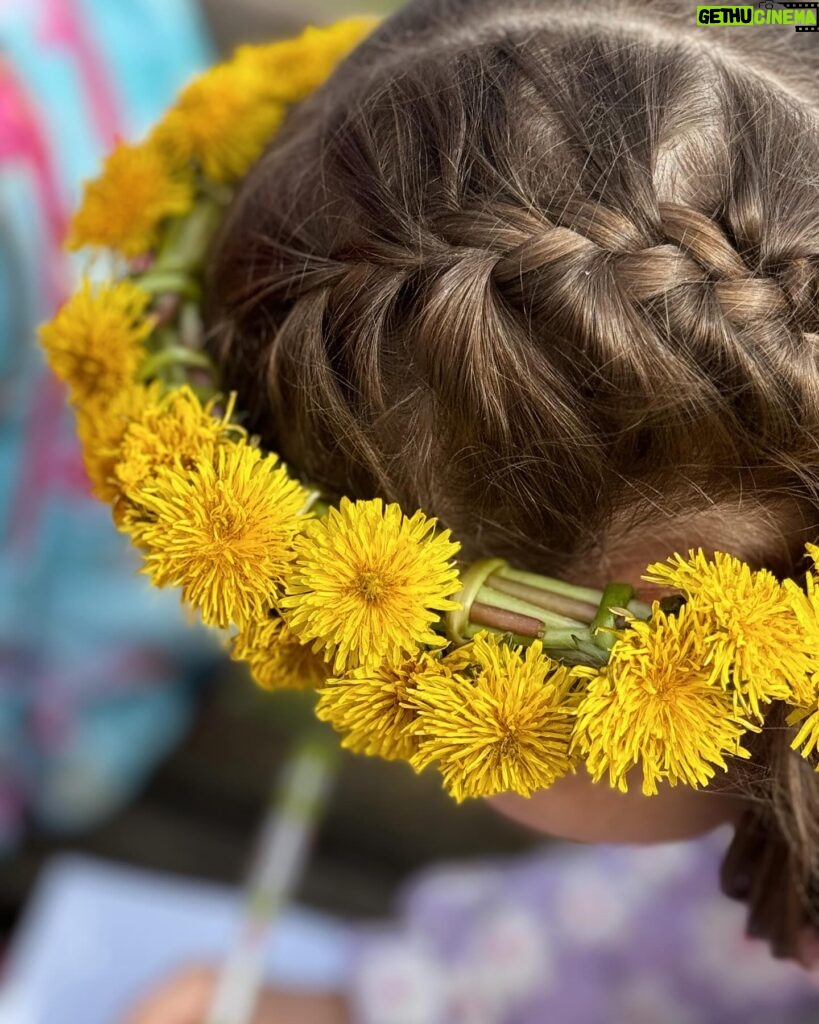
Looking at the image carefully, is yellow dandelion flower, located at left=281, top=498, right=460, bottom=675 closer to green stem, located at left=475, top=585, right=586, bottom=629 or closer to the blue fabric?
green stem, located at left=475, top=585, right=586, bottom=629

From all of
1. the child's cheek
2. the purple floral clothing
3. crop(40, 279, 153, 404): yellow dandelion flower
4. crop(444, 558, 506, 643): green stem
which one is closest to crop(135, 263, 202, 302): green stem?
crop(40, 279, 153, 404): yellow dandelion flower

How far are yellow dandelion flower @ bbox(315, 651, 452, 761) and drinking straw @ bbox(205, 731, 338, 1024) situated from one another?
684mm

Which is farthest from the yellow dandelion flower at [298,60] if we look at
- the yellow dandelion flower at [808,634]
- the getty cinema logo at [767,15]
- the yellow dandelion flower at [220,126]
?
the yellow dandelion flower at [808,634]

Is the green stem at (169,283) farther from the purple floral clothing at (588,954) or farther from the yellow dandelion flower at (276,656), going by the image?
the purple floral clothing at (588,954)

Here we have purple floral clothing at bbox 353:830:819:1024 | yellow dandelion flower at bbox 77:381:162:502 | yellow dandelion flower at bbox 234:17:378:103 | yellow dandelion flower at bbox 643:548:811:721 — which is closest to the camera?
yellow dandelion flower at bbox 643:548:811:721

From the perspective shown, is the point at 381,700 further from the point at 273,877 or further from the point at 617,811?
the point at 273,877

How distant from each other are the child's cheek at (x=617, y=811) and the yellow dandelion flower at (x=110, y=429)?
11.8 inches

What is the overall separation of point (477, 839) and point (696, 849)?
1.61ft

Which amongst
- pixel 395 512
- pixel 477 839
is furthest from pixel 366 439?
pixel 477 839

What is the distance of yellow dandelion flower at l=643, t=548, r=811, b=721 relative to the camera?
401 millimetres

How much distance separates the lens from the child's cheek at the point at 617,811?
0.54m

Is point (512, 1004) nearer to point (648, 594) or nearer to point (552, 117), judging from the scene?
point (648, 594)

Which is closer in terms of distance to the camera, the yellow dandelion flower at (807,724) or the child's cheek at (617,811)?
the yellow dandelion flower at (807,724)

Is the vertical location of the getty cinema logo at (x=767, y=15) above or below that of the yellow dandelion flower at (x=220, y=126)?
below
